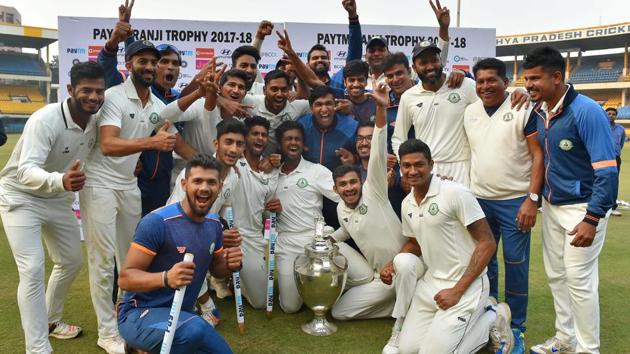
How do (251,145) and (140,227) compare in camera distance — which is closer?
(140,227)

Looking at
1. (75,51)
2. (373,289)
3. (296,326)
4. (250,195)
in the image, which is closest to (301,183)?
(250,195)

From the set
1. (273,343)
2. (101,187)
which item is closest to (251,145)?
(101,187)

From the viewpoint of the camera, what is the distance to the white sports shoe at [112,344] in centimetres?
371

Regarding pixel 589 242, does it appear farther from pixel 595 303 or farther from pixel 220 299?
pixel 220 299

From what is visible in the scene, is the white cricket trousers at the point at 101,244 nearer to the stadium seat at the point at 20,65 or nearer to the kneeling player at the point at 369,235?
the kneeling player at the point at 369,235

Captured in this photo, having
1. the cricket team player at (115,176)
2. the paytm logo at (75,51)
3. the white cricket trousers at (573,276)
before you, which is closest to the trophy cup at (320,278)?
the cricket team player at (115,176)

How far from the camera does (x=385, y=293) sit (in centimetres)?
447

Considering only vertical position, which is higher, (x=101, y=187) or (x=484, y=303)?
(x=101, y=187)

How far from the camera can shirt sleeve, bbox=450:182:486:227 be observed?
11.8 ft

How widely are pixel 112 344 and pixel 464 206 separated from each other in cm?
290

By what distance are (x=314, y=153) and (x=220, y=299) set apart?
1.84 m

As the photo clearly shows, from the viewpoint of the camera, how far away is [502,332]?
12.1ft

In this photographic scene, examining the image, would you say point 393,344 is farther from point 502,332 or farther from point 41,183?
point 41,183

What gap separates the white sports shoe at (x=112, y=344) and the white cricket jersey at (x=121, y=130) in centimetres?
120
